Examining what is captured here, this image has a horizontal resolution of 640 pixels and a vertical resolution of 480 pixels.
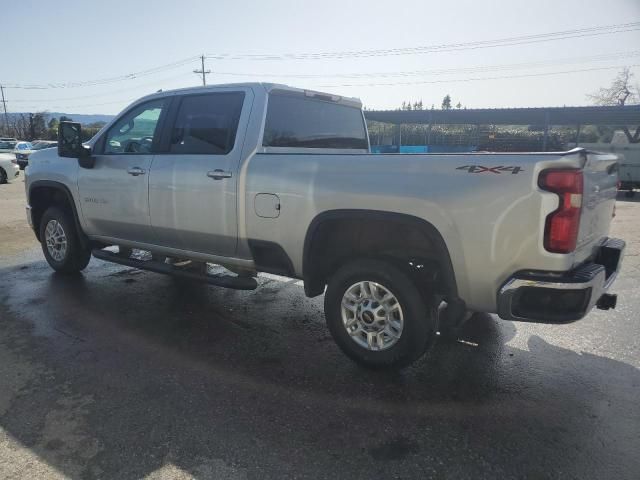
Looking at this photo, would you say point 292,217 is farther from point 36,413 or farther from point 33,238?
point 33,238

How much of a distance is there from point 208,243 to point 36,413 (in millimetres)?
1882

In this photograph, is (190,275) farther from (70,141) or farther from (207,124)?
(70,141)

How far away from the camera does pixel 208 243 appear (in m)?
4.33

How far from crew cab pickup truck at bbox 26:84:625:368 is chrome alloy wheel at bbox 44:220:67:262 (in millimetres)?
533

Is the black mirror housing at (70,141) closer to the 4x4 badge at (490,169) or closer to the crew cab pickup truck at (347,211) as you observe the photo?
the crew cab pickup truck at (347,211)

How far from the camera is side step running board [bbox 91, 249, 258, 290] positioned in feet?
13.5

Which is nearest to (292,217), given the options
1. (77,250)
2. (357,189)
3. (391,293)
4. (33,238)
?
(357,189)

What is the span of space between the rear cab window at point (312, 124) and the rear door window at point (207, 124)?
32 centimetres

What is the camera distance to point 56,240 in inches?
233

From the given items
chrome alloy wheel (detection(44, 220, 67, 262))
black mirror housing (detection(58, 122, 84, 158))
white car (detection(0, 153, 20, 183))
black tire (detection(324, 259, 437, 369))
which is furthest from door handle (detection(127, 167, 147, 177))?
white car (detection(0, 153, 20, 183))

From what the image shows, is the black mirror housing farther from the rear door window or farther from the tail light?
the tail light

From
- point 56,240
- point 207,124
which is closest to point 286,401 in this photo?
point 207,124

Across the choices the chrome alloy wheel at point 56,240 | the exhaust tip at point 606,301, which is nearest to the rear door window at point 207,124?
the chrome alloy wheel at point 56,240

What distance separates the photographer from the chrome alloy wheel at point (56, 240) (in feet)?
19.1
